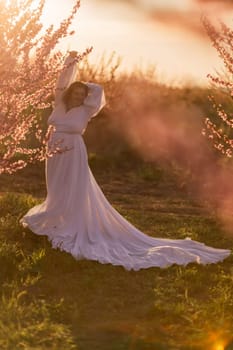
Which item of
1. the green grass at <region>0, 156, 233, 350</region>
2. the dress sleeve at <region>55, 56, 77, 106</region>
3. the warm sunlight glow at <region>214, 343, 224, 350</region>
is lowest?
the warm sunlight glow at <region>214, 343, 224, 350</region>

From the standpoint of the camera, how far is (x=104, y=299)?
937 cm

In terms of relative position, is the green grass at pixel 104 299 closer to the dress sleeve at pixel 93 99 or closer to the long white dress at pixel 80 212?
the long white dress at pixel 80 212

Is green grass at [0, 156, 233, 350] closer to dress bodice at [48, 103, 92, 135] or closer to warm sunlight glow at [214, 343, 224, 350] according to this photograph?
warm sunlight glow at [214, 343, 224, 350]

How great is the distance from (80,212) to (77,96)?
1815 millimetres

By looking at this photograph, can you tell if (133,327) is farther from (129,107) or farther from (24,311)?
(129,107)

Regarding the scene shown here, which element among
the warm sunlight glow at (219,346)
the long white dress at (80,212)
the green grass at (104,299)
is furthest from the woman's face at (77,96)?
the warm sunlight glow at (219,346)

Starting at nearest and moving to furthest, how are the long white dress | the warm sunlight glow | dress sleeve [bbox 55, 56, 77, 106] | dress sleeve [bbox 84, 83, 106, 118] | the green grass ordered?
the warm sunlight glow, the green grass, the long white dress, dress sleeve [bbox 55, 56, 77, 106], dress sleeve [bbox 84, 83, 106, 118]

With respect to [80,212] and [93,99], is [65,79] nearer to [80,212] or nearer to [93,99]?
[93,99]

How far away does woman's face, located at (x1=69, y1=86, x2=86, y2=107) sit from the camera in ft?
37.9

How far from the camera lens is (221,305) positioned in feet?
29.5

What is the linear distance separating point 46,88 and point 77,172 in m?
1.91

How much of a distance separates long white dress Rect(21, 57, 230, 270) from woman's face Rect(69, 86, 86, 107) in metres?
0.08

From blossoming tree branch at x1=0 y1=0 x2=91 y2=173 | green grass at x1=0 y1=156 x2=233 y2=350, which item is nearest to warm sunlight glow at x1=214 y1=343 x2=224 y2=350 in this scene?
green grass at x1=0 y1=156 x2=233 y2=350

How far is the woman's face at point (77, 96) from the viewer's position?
11.6 meters
